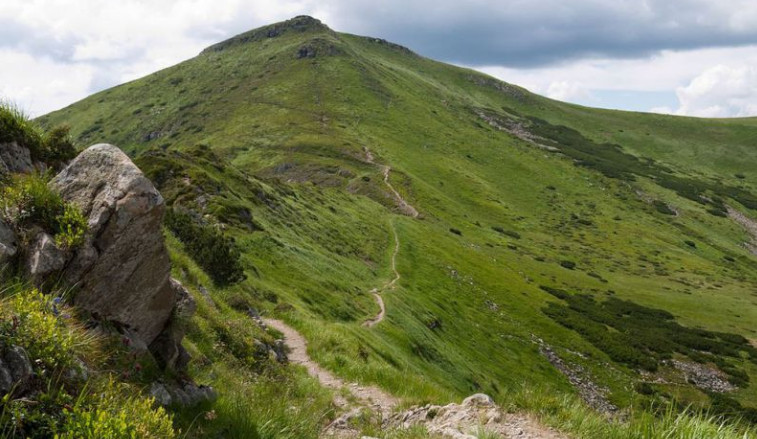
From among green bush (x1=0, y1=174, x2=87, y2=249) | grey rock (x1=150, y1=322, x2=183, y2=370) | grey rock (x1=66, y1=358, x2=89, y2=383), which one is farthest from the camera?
grey rock (x1=150, y1=322, x2=183, y2=370)

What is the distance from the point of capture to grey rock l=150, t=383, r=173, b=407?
7.82 metres

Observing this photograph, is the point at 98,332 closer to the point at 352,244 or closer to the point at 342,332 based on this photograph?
the point at 342,332

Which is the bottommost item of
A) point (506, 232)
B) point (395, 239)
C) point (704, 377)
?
point (704, 377)

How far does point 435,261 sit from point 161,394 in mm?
69873

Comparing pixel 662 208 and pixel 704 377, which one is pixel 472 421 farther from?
pixel 662 208

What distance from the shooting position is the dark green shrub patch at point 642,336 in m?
71.2

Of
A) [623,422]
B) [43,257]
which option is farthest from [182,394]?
[623,422]

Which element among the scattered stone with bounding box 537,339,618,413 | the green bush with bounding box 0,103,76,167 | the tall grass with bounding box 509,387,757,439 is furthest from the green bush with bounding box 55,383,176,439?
the scattered stone with bounding box 537,339,618,413

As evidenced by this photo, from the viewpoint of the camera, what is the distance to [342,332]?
1043 inches

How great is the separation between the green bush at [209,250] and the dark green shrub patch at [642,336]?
64.1 meters

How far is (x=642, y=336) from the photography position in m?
79.4

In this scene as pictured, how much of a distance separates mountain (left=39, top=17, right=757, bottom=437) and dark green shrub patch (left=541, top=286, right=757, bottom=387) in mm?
435

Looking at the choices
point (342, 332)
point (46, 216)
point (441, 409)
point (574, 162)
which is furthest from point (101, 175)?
point (574, 162)

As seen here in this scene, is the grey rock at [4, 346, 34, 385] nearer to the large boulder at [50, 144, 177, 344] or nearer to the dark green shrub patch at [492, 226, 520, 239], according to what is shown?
the large boulder at [50, 144, 177, 344]
